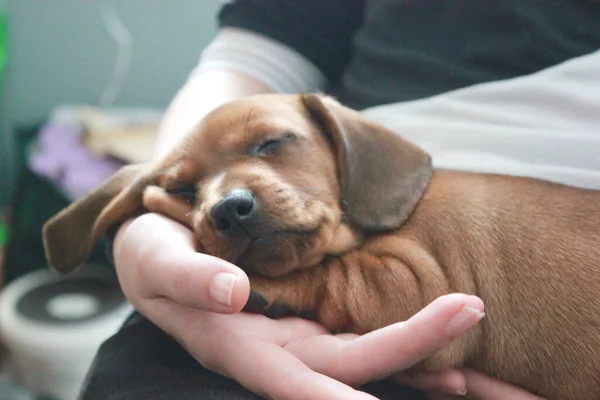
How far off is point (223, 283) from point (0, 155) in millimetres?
2932

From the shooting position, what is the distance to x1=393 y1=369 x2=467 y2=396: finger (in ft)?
3.04

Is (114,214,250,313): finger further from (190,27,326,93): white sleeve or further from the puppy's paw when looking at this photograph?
(190,27,326,93): white sleeve

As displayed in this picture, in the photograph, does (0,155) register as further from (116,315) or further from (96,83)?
(116,315)

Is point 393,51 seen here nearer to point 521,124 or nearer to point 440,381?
point 521,124

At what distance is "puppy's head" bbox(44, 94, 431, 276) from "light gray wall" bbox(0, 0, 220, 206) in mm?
2236

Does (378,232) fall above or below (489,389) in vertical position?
above

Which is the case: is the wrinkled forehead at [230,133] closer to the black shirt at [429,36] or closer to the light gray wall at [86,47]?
the black shirt at [429,36]

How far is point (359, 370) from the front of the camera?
858mm

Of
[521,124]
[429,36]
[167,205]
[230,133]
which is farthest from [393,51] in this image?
[167,205]

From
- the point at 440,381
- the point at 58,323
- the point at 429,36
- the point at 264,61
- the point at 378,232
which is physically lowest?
the point at 58,323

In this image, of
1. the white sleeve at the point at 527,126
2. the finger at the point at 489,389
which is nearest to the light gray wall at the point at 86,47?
the white sleeve at the point at 527,126

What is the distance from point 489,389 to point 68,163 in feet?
7.12

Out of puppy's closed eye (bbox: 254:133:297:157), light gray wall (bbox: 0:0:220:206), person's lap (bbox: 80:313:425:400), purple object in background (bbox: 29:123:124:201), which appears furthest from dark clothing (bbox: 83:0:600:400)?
light gray wall (bbox: 0:0:220:206)

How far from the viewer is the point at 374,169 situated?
1.13 meters
